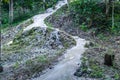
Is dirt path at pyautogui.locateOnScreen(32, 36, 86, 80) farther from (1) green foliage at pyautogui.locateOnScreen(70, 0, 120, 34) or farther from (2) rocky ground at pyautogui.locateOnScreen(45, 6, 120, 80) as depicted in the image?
(1) green foliage at pyautogui.locateOnScreen(70, 0, 120, 34)

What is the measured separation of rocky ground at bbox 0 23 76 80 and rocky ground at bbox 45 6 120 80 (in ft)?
9.05

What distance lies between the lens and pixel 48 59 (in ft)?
67.6

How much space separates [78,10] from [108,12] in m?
5.16

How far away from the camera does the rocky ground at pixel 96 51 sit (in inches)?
645

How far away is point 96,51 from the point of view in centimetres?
2236

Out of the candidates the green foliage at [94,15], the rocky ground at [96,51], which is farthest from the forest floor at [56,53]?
the green foliage at [94,15]

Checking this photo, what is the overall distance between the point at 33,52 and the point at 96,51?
6.18 meters

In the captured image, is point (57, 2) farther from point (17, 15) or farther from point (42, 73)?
point (42, 73)

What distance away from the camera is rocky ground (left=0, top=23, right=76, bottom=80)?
1873cm

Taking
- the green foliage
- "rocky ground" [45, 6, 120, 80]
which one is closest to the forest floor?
"rocky ground" [45, 6, 120, 80]

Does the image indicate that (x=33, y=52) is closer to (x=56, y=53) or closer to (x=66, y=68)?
(x=56, y=53)

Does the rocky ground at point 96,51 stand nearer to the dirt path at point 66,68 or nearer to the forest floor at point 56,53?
the forest floor at point 56,53

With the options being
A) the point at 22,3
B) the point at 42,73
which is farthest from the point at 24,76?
the point at 22,3

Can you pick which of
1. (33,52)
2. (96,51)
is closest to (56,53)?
(33,52)
